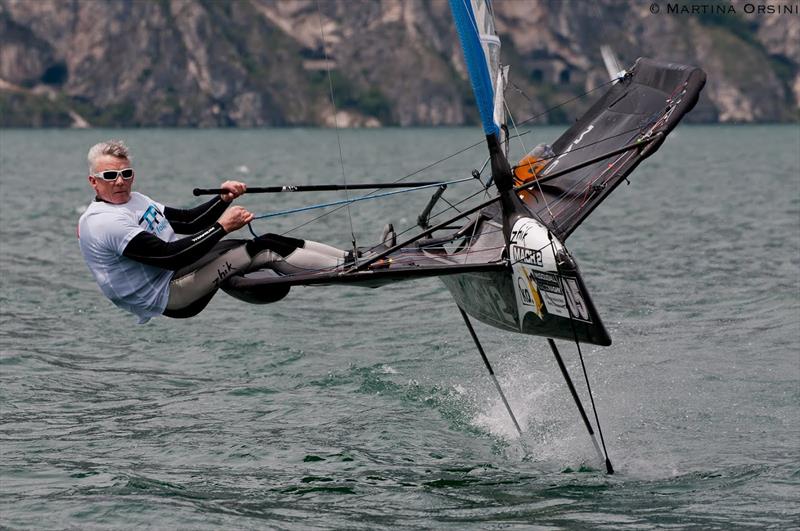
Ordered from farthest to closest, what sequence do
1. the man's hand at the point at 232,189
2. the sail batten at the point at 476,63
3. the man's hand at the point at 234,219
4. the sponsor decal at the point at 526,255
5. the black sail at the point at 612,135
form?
the black sail at the point at 612,135
the sail batten at the point at 476,63
the man's hand at the point at 232,189
the man's hand at the point at 234,219
the sponsor decal at the point at 526,255

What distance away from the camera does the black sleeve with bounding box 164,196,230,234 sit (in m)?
9.77

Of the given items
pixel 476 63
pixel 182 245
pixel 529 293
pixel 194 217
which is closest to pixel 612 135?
pixel 476 63

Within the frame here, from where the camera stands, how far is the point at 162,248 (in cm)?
904

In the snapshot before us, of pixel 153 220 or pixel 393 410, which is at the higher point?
pixel 153 220

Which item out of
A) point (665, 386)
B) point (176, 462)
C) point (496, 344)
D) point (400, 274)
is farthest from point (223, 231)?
point (496, 344)

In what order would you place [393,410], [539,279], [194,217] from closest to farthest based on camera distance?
[539,279], [194,217], [393,410]

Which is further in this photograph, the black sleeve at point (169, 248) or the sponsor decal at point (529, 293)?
the sponsor decal at point (529, 293)

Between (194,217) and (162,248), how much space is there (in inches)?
32.6

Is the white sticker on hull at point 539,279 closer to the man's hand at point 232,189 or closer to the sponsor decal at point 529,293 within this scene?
the sponsor decal at point 529,293

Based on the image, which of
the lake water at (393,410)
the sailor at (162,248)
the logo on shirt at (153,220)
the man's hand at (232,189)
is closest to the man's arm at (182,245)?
the sailor at (162,248)

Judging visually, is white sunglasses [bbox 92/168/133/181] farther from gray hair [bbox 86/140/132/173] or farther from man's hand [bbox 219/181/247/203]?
man's hand [bbox 219/181/247/203]

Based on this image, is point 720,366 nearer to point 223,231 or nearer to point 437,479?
point 437,479

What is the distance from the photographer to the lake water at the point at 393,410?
869 cm

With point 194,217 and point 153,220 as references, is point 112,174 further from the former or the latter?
point 194,217
